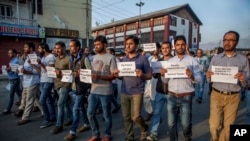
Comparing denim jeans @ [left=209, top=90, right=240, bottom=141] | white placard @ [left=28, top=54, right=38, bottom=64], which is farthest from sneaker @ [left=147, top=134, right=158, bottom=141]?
white placard @ [left=28, top=54, right=38, bottom=64]

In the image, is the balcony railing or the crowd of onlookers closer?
the crowd of onlookers

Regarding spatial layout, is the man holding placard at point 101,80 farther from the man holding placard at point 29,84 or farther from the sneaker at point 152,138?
the man holding placard at point 29,84

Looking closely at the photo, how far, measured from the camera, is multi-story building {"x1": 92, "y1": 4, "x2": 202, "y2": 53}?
35019mm

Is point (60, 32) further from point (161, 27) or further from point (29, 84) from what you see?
point (29, 84)

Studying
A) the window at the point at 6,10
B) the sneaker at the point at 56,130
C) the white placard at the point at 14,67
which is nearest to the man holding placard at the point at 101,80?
the sneaker at the point at 56,130

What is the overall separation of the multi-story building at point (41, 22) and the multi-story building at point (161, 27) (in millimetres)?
12008

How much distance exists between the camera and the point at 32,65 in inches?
208

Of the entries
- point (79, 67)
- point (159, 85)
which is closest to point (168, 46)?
point (159, 85)

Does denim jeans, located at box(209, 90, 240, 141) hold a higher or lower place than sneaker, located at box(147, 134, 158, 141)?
higher

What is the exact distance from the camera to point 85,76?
4047mm

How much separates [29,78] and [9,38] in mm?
16195

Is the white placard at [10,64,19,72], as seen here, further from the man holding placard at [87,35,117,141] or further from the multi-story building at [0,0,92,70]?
the multi-story building at [0,0,92,70]

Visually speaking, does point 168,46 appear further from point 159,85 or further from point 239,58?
point 239,58

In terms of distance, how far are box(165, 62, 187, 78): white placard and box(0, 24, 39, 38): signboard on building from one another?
18.7 m
